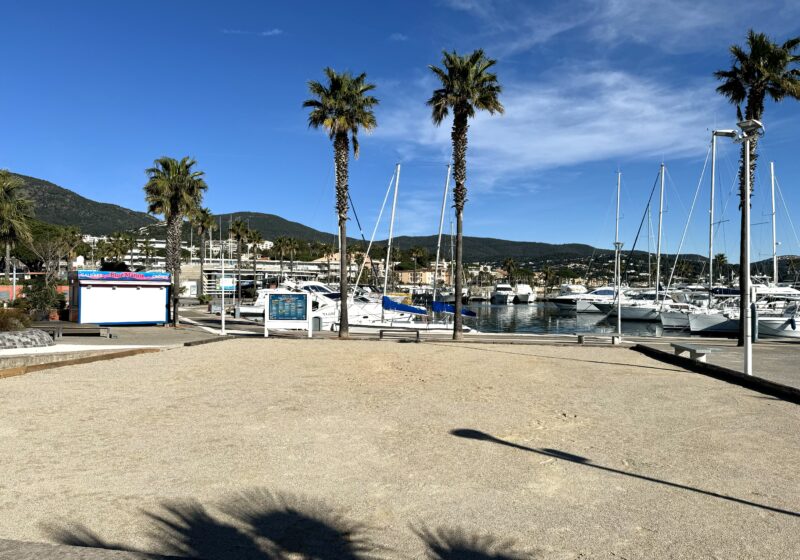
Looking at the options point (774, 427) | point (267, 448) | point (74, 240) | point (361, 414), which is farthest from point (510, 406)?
point (74, 240)

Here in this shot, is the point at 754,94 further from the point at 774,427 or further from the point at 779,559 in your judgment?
the point at 779,559

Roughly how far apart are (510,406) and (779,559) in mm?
5891

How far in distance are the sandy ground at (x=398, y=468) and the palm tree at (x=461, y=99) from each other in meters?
12.5

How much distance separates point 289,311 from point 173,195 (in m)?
11.6

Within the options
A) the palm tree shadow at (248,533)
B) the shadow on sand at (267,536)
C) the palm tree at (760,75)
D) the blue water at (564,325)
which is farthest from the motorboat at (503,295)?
the shadow on sand at (267,536)

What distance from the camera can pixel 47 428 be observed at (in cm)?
800

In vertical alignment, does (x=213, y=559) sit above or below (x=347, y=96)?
below

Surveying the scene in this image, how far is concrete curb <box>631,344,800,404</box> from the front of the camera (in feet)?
35.4

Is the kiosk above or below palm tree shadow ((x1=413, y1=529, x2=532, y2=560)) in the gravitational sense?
above

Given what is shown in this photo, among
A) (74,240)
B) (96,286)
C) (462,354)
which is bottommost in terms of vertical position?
(462,354)

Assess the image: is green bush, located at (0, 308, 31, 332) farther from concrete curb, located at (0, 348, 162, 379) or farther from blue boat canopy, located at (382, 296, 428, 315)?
blue boat canopy, located at (382, 296, 428, 315)

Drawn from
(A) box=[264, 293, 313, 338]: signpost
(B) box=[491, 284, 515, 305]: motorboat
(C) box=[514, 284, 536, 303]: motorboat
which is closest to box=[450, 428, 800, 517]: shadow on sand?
(A) box=[264, 293, 313, 338]: signpost

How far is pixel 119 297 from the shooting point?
28734 mm

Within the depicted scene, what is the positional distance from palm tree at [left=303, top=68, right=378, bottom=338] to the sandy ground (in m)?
13.3
